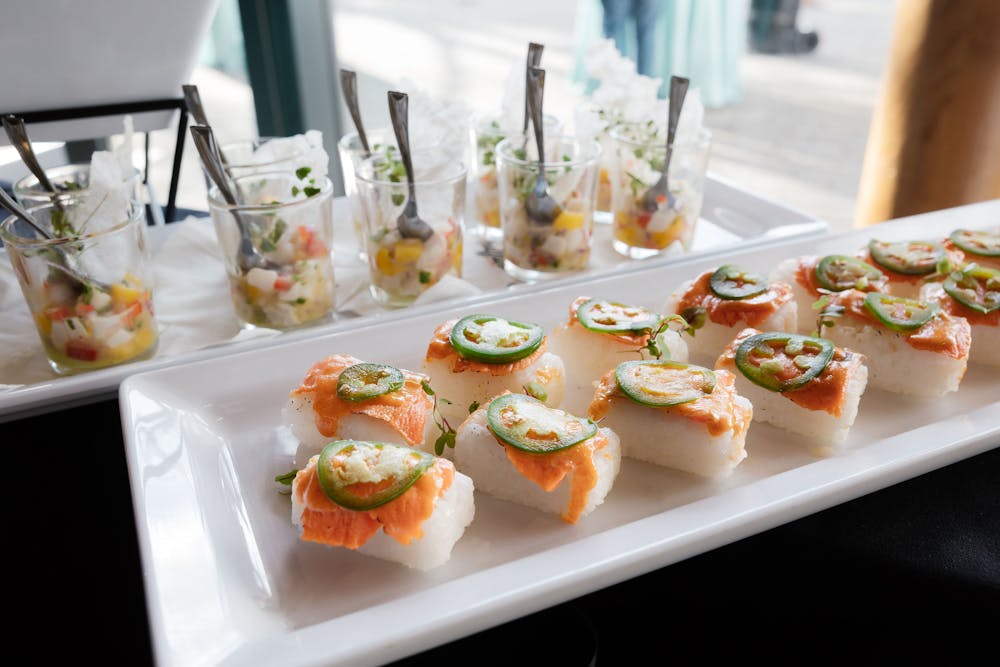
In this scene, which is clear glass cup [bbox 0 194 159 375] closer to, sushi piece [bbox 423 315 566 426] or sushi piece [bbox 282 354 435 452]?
sushi piece [bbox 282 354 435 452]

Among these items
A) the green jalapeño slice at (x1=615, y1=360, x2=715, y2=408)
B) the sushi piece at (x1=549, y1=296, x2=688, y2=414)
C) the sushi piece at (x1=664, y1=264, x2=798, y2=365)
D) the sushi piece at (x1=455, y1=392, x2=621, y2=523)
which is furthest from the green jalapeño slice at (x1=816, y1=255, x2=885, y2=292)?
the sushi piece at (x1=455, y1=392, x2=621, y2=523)

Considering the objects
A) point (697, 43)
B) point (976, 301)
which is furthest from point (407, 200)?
point (697, 43)

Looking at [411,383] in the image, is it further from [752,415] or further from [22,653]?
[22,653]

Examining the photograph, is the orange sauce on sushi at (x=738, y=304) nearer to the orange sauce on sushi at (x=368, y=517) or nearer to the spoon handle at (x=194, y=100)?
the orange sauce on sushi at (x=368, y=517)

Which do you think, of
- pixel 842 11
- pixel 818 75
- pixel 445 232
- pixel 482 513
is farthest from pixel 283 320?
pixel 842 11

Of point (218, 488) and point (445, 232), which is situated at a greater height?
point (445, 232)

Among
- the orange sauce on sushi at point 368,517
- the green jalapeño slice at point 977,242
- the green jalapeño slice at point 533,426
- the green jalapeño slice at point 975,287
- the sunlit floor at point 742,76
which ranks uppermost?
the green jalapeño slice at point 977,242

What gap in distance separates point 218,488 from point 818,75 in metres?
6.35

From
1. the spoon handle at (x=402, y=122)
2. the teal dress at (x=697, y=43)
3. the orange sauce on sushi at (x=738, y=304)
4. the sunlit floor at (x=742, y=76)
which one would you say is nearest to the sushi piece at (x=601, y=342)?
the orange sauce on sushi at (x=738, y=304)

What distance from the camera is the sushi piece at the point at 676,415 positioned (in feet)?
4.08

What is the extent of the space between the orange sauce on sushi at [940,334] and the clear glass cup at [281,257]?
1049 mm

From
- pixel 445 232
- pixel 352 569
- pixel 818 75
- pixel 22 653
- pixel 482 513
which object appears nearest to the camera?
pixel 352 569

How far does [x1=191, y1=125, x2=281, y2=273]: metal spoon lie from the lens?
1.61m

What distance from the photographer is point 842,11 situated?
23.3 feet
